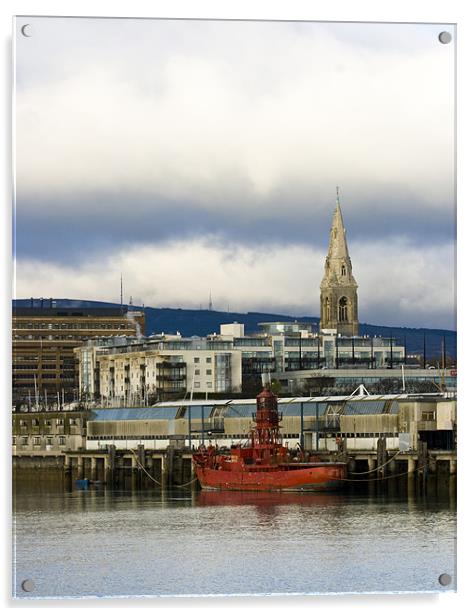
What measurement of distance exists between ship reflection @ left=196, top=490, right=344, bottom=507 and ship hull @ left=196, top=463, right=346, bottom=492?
0.90ft

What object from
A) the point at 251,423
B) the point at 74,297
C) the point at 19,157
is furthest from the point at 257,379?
the point at 19,157

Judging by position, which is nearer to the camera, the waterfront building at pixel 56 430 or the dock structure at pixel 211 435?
the waterfront building at pixel 56 430

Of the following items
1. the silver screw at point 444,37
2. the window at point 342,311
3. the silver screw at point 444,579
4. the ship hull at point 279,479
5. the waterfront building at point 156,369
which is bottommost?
the ship hull at point 279,479

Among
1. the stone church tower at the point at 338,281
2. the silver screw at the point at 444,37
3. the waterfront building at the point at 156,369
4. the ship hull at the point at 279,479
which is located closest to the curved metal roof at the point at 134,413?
the waterfront building at the point at 156,369

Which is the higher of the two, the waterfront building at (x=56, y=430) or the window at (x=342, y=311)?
the window at (x=342, y=311)

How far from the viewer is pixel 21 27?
12422 millimetres

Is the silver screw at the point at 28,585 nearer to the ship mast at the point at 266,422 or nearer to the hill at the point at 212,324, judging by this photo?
the hill at the point at 212,324

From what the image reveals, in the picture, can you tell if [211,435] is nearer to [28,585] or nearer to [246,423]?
[246,423]

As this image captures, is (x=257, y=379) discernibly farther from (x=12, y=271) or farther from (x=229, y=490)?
(x=12, y=271)

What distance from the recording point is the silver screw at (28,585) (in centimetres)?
A: 1226

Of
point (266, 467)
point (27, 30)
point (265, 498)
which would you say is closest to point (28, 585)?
point (27, 30)

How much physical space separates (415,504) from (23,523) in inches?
297

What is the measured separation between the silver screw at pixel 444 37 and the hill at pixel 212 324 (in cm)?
241

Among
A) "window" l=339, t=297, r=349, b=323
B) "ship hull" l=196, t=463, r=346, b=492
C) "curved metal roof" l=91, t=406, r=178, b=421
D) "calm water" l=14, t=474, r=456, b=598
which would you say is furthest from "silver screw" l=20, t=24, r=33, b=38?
"ship hull" l=196, t=463, r=346, b=492
